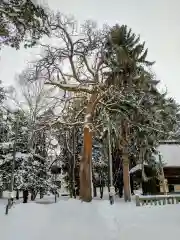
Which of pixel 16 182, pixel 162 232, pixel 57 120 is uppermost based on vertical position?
pixel 57 120

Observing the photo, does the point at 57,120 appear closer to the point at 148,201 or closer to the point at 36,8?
the point at 148,201

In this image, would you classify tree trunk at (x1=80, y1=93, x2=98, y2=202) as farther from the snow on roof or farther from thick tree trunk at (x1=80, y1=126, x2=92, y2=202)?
the snow on roof

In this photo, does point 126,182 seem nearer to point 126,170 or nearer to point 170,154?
point 126,170

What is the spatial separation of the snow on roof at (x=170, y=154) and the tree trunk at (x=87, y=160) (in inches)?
447

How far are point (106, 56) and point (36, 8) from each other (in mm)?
12627

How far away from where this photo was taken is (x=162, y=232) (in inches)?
299

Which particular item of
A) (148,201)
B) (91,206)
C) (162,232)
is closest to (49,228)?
(162,232)

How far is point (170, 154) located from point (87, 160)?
44.6 ft

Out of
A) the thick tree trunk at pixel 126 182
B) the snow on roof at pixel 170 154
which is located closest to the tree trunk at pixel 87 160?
the thick tree trunk at pixel 126 182

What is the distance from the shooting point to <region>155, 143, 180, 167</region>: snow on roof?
27.0 metres

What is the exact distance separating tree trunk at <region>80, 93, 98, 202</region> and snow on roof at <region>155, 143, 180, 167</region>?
1136cm

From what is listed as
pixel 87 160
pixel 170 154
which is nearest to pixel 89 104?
pixel 87 160

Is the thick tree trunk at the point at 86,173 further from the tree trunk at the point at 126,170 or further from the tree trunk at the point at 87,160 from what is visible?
the tree trunk at the point at 126,170

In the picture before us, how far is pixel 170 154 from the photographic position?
28.7m
